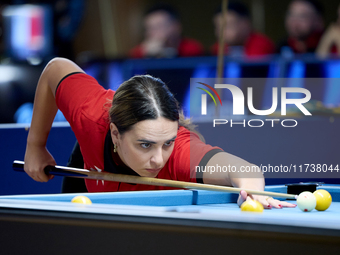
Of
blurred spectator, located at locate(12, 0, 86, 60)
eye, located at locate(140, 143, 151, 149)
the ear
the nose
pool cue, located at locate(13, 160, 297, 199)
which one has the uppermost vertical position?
blurred spectator, located at locate(12, 0, 86, 60)

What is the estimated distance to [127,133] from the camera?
1.70 m

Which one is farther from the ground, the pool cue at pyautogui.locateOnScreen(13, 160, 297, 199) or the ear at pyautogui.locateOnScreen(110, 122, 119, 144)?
the ear at pyautogui.locateOnScreen(110, 122, 119, 144)

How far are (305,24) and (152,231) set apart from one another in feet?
14.4

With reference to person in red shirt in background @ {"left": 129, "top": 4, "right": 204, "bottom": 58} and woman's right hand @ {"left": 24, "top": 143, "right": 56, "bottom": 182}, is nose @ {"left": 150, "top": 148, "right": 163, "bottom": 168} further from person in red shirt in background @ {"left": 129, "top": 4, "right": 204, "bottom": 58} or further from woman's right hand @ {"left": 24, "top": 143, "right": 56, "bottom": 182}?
person in red shirt in background @ {"left": 129, "top": 4, "right": 204, "bottom": 58}

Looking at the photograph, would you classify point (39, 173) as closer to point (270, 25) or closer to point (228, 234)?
point (228, 234)

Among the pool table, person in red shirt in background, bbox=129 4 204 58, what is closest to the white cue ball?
the pool table

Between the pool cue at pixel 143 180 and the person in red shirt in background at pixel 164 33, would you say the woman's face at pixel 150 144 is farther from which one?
the person in red shirt in background at pixel 164 33

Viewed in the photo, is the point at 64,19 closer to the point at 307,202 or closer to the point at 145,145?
the point at 145,145

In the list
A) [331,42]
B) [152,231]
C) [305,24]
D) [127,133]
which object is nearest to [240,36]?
[305,24]

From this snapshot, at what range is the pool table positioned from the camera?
774mm

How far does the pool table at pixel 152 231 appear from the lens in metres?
0.77

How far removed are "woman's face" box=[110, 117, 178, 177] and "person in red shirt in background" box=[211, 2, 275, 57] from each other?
3.53 meters

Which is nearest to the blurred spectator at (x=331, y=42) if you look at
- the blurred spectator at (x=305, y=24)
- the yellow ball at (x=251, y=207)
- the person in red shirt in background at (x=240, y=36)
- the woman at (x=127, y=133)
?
the blurred spectator at (x=305, y=24)

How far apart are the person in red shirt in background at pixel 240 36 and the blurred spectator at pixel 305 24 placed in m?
0.40
